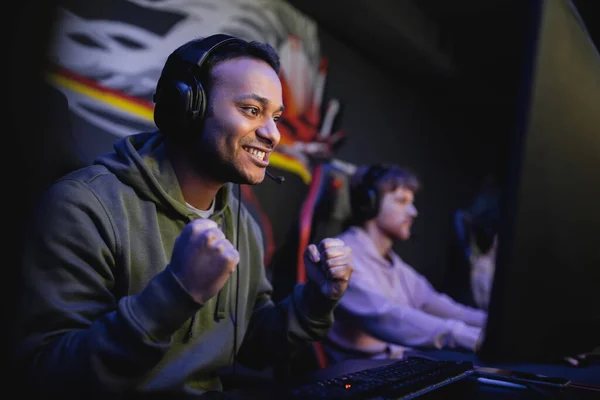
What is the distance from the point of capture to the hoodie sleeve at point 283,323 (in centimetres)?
97

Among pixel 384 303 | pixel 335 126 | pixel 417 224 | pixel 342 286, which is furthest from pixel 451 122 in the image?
pixel 342 286

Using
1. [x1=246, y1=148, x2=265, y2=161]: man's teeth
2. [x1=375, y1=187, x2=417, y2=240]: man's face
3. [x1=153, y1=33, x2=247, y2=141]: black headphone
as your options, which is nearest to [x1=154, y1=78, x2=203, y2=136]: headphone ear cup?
[x1=153, y1=33, x2=247, y2=141]: black headphone

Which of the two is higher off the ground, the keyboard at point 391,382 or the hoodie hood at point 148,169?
the hoodie hood at point 148,169

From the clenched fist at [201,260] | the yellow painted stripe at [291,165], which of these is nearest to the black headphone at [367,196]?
the yellow painted stripe at [291,165]

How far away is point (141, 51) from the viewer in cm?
145

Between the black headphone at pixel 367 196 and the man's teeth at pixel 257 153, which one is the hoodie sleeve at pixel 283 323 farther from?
the black headphone at pixel 367 196

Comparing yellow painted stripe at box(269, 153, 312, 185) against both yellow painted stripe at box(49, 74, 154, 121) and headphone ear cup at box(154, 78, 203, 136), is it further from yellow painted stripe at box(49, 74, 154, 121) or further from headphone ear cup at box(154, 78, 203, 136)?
headphone ear cup at box(154, 78, 203, 136)

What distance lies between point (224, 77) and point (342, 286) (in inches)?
19.3

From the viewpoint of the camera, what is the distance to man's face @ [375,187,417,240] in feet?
6.33

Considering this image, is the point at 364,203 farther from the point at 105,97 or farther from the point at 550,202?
the point at 550,202

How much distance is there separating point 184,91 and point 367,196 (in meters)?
1.20

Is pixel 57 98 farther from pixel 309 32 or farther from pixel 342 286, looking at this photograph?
pixel 309 32

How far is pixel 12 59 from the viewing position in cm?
111

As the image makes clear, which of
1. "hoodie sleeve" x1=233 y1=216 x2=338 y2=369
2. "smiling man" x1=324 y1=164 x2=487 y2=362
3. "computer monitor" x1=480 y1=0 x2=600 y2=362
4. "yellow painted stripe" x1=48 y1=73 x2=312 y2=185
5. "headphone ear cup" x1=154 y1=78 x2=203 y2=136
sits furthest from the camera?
"smiling man" x1=324 y1=164 x2=487 y2=362
